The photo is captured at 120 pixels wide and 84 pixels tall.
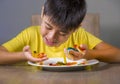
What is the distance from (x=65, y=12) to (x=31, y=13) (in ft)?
3.72

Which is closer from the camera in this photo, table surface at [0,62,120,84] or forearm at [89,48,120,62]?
table surface at [0,62,120,84]

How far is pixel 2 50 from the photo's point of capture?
44.7 inches

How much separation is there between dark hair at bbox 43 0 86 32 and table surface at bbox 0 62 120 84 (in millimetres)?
178

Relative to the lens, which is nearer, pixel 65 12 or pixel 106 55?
pixel 65 12

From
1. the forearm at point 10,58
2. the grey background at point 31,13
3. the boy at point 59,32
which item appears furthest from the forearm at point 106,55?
the grey background at point 31,13

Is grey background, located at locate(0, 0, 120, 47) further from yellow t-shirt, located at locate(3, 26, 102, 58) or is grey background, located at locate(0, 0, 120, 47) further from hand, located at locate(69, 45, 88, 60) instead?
hand, located at locate(69, 45, 88, 60)

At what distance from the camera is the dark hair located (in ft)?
3.19

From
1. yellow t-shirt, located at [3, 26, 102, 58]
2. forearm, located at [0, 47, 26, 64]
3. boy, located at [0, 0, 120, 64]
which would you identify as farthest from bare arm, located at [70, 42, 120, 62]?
forearm, located at [0, 47, 26, 64]

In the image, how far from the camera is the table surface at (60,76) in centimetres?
75

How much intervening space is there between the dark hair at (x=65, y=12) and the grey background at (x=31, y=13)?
105cm

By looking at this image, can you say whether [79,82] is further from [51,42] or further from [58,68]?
[51,42]

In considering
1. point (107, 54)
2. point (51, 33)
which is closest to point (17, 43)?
point (51, 33)

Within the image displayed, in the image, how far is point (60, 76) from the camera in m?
0.83

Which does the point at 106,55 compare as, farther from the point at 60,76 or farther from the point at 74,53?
the point at 60,76
